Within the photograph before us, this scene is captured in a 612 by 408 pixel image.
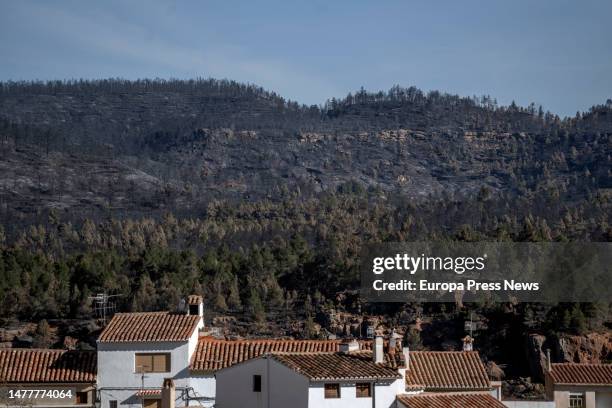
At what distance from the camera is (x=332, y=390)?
33156 millimetres

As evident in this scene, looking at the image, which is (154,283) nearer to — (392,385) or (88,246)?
(88,246)

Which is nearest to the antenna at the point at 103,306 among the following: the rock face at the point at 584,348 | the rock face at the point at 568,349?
the rock face at the point at 568,349

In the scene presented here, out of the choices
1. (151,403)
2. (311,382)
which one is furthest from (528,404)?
(151,403)

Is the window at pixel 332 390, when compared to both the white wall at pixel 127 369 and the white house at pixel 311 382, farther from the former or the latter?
the white wall at pixel 127 369

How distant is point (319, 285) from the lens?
90.3 metres

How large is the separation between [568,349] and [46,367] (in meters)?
34.7

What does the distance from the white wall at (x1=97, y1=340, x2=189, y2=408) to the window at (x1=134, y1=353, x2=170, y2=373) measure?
10cm

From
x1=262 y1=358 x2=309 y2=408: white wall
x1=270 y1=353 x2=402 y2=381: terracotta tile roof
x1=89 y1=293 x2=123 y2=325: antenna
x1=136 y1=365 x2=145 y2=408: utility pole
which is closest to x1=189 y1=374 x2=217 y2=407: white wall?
x1=136 y1=365 x2=145 y2=408: utility pole

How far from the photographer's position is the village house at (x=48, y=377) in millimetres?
39281

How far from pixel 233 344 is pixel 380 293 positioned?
44946 millimetres

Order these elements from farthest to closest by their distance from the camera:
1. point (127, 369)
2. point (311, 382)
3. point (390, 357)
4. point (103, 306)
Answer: point (103, 306), point (127, 369), point (390, 357), point (311, 382)

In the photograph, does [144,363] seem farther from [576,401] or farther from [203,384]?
[576,401]

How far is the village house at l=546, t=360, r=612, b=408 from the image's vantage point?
43.0 meters

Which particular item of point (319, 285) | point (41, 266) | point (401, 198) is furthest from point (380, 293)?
point (401, 198)
